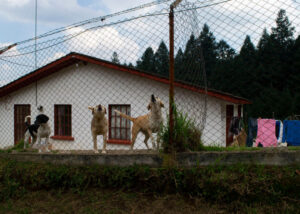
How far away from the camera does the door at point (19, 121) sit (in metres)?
12.7

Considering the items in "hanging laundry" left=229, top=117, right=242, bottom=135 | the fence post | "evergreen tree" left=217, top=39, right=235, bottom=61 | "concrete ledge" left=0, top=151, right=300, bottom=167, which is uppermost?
"evergreen tree" left=217, top=39, right=235, bottom=61

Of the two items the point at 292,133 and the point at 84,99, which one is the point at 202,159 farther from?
the point at 84,99

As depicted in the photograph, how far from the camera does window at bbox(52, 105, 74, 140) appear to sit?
11.5 m

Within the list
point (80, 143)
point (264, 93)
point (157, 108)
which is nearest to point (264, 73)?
point (264, 93)

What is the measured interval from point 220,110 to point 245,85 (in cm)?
2144

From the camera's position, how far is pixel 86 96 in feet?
35.6

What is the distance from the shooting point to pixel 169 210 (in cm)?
288

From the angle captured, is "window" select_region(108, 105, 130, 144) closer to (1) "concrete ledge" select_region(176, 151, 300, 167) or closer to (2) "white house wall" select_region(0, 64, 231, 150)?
(2) "white house wall" select_region(0, 64, 231, 150)

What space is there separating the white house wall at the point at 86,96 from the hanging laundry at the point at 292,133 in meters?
1.88

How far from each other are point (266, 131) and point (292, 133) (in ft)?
2.37

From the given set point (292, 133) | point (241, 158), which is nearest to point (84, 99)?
point (292, 133)

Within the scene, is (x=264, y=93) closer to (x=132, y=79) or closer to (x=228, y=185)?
(x=132, y=79)

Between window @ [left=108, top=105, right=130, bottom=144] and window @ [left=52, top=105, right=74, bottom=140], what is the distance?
2.32m

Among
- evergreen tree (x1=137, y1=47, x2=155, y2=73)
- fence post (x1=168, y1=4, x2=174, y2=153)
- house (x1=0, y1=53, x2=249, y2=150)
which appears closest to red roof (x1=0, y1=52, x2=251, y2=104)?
house (x1=0, y1=53, x2=249, y2=150)
